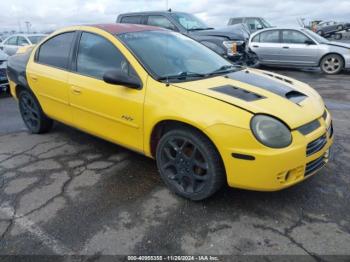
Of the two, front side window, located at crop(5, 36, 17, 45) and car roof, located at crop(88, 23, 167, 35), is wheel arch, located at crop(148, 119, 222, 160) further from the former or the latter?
front side window, located at crop(5, 36, 17, 45)

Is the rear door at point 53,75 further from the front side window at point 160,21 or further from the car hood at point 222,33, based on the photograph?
the car hood at point 222,33

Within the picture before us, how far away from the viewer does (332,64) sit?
10.5 m

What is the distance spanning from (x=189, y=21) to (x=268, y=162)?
8271 mm

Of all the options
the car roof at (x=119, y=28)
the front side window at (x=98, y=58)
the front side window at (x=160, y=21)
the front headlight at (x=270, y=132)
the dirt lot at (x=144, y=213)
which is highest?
the front side window at (x=160, y=21)

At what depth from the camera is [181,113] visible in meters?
2.98

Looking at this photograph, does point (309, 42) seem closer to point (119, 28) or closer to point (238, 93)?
point (119, 28)

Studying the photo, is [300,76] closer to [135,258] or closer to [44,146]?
[44,146]

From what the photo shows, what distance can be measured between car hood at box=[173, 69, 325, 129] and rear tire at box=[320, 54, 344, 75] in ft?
25.4

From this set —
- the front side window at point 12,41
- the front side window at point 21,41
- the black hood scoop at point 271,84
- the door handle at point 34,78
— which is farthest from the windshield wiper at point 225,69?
the front side window at point 12,41

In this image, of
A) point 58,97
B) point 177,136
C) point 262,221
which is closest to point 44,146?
point 58,97

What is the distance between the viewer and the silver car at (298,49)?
10.4 m

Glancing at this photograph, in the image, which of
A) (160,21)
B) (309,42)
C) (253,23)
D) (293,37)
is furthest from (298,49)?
(253,23)

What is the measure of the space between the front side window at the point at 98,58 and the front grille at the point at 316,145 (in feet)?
5.78

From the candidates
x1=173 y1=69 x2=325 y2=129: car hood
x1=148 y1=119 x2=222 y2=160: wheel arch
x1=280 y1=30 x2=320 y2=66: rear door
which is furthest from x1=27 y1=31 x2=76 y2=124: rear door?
x1=280 y1=30 x2=320 y2=66: rear door
